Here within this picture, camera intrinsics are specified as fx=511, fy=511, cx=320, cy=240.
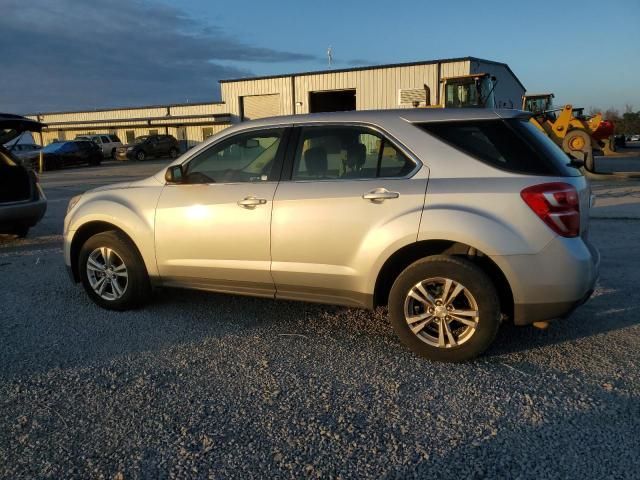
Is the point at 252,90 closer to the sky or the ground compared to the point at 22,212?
closer to the sky

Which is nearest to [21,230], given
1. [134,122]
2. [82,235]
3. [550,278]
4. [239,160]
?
[82,235]

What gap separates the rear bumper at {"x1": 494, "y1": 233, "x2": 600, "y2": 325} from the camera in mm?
3248

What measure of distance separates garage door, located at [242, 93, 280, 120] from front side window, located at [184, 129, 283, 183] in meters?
30.7

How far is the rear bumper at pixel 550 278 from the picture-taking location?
3.25 metres

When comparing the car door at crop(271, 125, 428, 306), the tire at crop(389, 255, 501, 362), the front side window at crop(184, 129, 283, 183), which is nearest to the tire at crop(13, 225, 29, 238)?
the front side window at crop(184, 129, 283, 183)

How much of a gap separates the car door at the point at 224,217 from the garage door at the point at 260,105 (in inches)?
1213

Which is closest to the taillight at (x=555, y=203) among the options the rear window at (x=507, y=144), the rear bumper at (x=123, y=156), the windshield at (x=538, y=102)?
the rear window at (x=507, y=144)

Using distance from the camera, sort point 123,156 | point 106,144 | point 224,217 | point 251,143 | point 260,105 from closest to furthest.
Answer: point 224,217, point 251,143, point 123,156, point 106,144, point 260,105

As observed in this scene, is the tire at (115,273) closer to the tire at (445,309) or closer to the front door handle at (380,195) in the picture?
the front door handle at (380,195)

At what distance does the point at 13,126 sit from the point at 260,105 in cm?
2946

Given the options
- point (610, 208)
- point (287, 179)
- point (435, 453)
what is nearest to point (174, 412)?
point (435, 453)

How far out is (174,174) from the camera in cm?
438

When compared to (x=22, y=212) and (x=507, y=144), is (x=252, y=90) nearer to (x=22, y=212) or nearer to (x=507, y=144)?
(x=22, y=212)

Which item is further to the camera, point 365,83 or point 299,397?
point 365,83
